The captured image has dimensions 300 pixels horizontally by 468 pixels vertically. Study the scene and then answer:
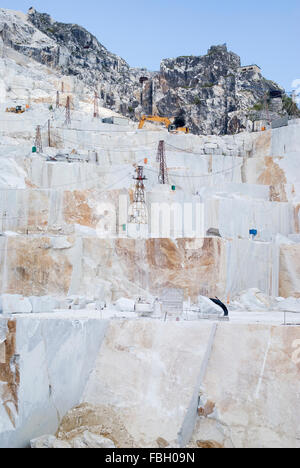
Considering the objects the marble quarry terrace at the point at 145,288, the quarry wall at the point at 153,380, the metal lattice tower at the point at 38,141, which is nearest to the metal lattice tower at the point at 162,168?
the marble quarry terrace at the point at 145,288

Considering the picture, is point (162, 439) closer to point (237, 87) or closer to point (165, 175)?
point (165, 175)

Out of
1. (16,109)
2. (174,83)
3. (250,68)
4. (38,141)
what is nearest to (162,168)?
(38,141)

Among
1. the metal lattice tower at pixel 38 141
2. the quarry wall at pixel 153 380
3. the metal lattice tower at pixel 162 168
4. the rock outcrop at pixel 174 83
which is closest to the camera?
the quarry wall at pixel 153 380

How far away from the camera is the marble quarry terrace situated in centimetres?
1188

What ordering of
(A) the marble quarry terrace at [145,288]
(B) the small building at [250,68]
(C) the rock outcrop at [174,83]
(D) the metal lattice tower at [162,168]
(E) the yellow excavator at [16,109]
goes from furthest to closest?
(B) the small building at [250,68]
(C) the rock outcrop at [174,83]
(E) the yellow excavator at [16,109]
(D) the metal lattice tower at [162,168]
(A) the marble quarry terrace at [145,288]

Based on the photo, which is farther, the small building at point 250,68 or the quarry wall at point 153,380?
the small building at point 250,68

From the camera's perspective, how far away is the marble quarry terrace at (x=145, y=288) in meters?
11.9

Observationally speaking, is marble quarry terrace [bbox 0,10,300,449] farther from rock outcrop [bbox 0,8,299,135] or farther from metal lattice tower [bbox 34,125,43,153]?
rock outcrop [bbox 0,8,299,135]

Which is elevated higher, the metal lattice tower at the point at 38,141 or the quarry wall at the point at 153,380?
the metal lattice tower at the point at 38,141

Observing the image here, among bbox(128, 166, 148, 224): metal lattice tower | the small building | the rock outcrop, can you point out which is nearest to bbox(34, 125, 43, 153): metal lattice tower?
bbox(128, 166, 148, 224): metal lattice tower

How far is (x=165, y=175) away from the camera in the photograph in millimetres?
29781

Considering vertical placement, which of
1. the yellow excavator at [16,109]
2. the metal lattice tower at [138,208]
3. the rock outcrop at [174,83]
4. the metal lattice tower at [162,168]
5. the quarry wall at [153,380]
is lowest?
the quarry wall at [153,380]

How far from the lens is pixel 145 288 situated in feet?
66.7

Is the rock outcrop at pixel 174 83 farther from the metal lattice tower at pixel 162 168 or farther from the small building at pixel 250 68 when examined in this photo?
the metal lattice tower at pixel 162 168
